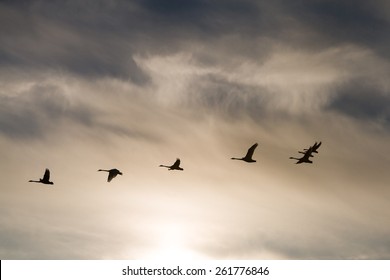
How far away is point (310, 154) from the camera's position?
94438mm

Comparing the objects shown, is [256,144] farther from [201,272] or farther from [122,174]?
[201,272]

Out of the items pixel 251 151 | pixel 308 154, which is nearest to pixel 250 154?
pixel 251 151

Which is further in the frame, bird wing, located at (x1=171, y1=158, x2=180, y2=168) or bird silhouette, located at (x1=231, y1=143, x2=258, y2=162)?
bird wing, located at (x1=171, y1=158, x2=180, y2=168)

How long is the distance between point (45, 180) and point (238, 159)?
3269cm

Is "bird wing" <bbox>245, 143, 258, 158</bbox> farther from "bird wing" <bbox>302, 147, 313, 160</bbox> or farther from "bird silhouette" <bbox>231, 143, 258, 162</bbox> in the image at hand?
"bird wing" <bbox>302, 147, 313, 160</bbox>

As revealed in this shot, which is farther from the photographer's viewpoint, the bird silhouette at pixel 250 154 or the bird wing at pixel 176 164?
the bird wing at pixel 176 164

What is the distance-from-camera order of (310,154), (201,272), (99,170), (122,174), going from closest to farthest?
(201,272) → (122,174) → (310,154) → (99,170)

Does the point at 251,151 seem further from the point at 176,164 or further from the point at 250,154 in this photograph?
the point at 176,164

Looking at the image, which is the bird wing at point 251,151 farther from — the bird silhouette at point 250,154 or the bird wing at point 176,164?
the bird wing at point 176,164

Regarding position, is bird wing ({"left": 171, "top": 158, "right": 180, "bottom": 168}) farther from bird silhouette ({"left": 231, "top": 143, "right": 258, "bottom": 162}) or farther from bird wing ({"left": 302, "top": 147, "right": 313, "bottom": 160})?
bird wing ({"left": 302, "top": 147, "right": 313, "bottom": 160})

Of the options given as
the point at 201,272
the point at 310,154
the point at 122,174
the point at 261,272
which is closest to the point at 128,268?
the point at 201,272

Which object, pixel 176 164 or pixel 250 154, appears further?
pixel 176 164

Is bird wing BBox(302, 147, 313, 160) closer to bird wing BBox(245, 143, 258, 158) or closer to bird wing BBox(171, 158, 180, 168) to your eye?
bird wing BBox(245, 143, 258, 158)

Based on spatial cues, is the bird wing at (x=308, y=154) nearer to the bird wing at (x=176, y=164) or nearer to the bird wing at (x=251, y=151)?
the bird wing at (x=251, y=151)
